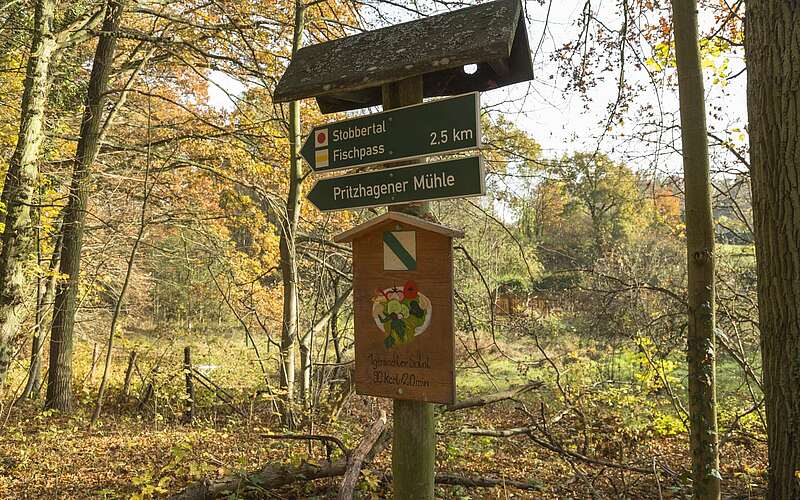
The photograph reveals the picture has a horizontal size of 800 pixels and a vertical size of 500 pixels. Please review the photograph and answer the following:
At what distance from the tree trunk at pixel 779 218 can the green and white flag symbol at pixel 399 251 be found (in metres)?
2.21

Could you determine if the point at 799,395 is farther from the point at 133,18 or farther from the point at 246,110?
the point at 133,18

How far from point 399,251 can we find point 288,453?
106 inches

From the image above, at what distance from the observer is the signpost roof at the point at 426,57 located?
2.73 metres

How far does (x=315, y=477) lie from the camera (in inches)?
159

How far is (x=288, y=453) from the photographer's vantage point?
15.4 feet

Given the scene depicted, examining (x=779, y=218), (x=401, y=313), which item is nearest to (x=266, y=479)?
(x=401, y=313)

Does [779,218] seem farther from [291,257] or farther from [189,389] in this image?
[189,389]

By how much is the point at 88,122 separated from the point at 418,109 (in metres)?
7.93

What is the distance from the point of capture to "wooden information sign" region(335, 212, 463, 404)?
271 centimetres

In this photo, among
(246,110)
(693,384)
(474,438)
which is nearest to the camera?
(693,384)

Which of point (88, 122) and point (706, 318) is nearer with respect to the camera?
point (706, 318)

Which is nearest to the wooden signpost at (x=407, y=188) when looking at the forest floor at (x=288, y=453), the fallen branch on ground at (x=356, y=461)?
the fallen branch on ground at (x=356, y=461)

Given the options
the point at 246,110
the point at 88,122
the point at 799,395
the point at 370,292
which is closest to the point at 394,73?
the point at 370,292

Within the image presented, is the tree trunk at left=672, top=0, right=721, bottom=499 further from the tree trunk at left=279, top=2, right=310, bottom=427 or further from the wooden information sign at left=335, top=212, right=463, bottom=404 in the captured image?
the tree trunk at left=279, top=2, right=310, bottom=427
